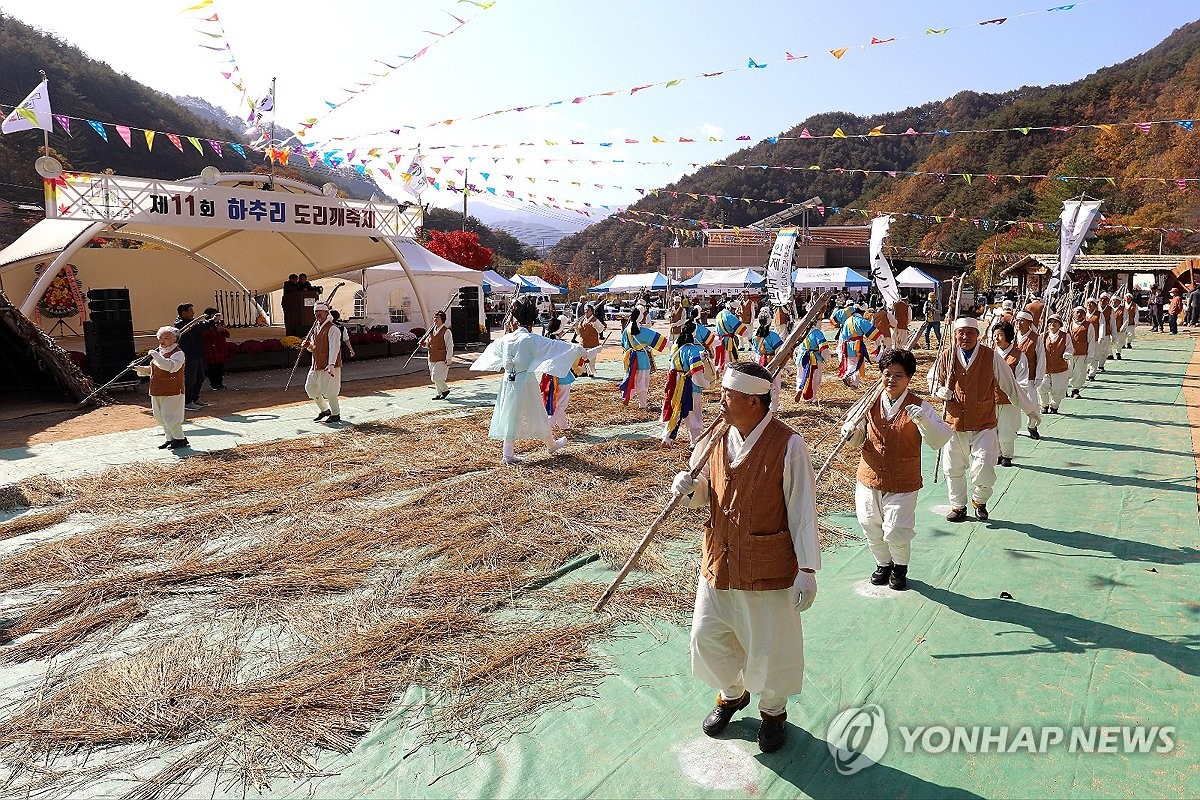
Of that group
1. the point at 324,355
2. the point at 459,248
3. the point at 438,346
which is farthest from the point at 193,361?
the point at 459,248

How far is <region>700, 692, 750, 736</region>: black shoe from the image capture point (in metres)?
3.07

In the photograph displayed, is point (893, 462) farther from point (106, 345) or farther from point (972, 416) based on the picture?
point (106, 345)

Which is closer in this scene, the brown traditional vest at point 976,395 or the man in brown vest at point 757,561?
the man in brown vest at point 757,561

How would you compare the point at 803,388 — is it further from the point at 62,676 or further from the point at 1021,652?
the point at 62,676

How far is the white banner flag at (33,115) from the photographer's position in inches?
468

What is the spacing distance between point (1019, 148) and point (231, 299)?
192ft

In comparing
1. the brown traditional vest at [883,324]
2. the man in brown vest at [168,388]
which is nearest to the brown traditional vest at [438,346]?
the man in brown vest at [168,388]

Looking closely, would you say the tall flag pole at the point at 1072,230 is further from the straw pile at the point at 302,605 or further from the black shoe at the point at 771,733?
→ the black shoe at the point at 771,733

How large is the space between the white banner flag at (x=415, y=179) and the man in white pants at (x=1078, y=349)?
502 inches

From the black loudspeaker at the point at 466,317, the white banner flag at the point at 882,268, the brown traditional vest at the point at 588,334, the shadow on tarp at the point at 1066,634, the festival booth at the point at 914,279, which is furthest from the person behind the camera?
the festival booth at the point at 914,279

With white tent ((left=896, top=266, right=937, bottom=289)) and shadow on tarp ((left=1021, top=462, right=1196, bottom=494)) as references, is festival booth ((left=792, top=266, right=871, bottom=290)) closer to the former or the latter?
white tent ((left=896, top=266, right=937, bottom=289))

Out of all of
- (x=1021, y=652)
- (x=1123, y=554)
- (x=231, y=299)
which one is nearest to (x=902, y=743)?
(x=1021, y=652)

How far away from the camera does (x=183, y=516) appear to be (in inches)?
235

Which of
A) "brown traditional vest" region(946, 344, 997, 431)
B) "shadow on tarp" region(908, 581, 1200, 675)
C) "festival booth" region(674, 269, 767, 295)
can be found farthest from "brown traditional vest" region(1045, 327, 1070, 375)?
"festival booth" region(674, 269, 767, 295)
